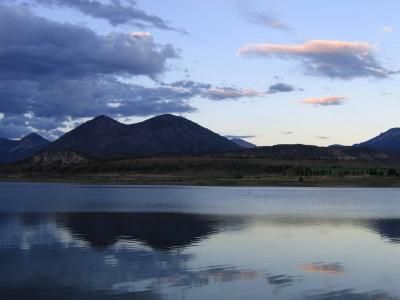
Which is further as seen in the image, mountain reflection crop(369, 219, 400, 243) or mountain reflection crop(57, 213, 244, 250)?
mountain reflection crop(369, 219, 400, 243)

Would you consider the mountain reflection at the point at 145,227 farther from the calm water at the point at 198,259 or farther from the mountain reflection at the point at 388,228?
the mountain reflection at the point at 388,228

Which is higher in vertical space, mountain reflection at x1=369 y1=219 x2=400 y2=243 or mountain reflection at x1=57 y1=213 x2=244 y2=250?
mountain reflection at x1=57 y1=213 x2=244 y2=250

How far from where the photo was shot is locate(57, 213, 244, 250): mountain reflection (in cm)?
4922

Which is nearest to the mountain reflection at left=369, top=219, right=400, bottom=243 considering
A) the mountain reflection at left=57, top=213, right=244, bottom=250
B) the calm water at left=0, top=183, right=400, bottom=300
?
the calm water at left=0, top=183, right=400, bottom=300

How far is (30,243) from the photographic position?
154 ft

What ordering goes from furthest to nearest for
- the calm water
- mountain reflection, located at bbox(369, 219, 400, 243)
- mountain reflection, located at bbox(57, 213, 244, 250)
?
mountain reflection, located at bbox(369, 219, 400, 243) < mountain reflection, located at bbox(57, 213, 244, 250) < the calm water

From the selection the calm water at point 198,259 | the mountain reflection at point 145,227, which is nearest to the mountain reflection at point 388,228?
the calm water at point 198,259

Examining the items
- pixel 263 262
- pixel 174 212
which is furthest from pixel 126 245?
pixel 174 212

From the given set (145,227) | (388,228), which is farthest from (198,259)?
(388,228)

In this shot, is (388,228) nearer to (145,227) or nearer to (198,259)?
(145,227)

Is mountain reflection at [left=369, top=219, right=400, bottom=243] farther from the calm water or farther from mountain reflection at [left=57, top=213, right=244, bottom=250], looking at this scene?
mountain reflection at [left=57, top=213, right=244, bottom=250]

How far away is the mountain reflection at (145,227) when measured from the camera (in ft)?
161

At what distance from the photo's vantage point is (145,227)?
6047 cm

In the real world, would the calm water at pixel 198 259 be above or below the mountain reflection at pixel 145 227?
below
